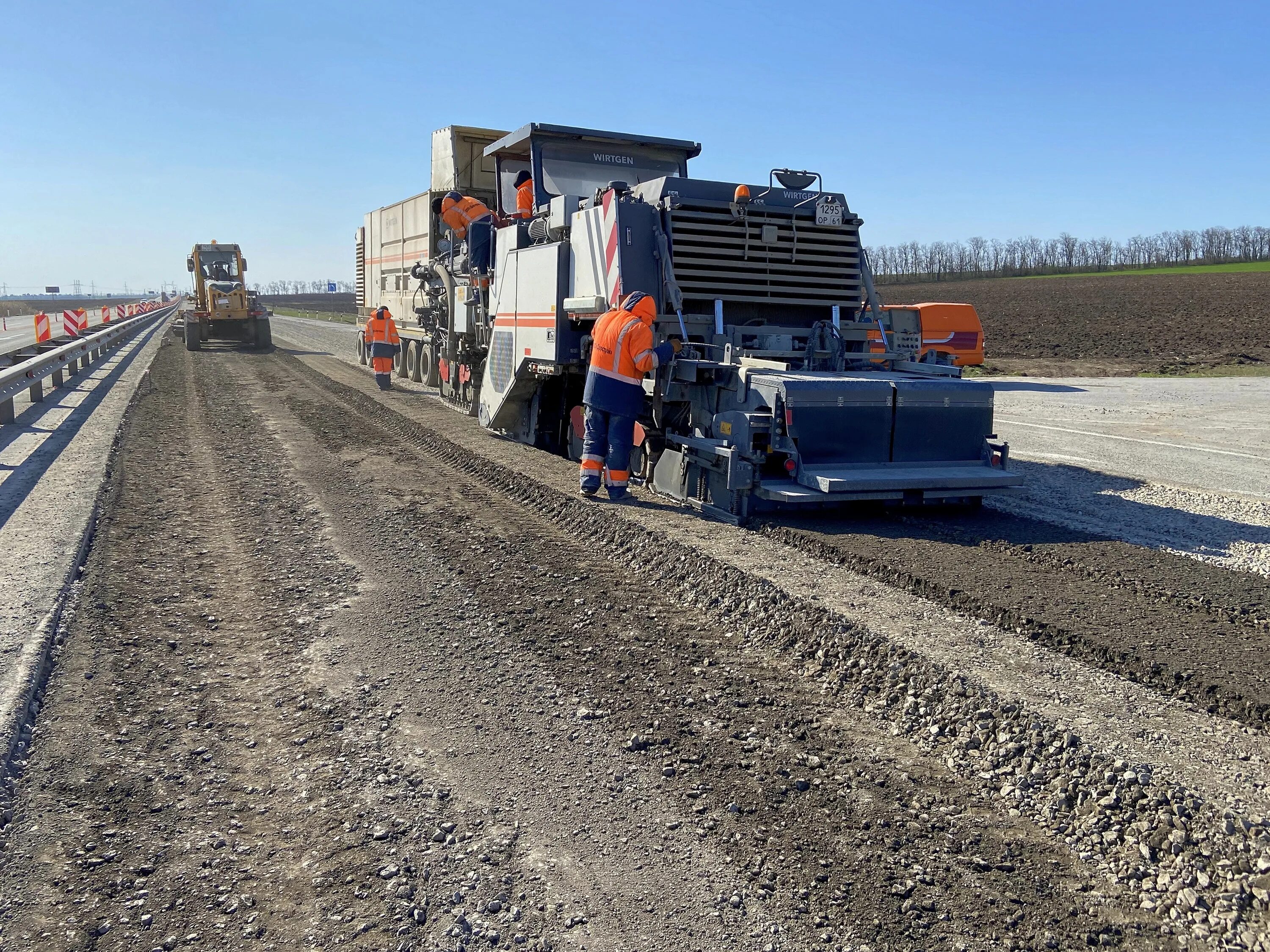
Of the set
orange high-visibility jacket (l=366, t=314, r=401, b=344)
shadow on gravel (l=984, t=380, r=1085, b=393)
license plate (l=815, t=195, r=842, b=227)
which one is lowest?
shadow on gravel (l=984, t=380, r=1085, b=393)

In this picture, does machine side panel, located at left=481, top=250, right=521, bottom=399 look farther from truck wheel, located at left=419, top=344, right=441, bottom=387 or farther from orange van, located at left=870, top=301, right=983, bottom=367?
orange van, located at left=870, top=301, right=983, bottom=367

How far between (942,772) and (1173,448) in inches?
342

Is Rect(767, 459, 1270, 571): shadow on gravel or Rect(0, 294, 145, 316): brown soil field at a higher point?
Rect(0, 294, 145, 316): brown soil field

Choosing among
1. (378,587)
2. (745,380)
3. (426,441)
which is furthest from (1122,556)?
(426,441)

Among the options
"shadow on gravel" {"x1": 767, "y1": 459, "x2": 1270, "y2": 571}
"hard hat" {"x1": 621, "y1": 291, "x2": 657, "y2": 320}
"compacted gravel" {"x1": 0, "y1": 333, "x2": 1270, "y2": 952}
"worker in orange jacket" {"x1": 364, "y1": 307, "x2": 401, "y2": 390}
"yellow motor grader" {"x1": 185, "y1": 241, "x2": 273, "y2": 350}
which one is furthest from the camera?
"yellow motor grader" {"x1": 185, "y1": 241, "x2": 273, "y2": 350}

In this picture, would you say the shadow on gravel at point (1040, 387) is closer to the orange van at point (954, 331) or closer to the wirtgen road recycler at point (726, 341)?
the orange van at point (954, 331)

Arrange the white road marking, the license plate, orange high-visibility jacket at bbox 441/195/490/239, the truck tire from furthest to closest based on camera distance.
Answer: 1. the truck tire
2. orange high-visibility jacket at bbox 441/195/490/239
3. the white road marking
4. the license plate

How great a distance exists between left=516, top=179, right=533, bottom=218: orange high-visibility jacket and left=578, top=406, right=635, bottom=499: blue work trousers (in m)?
3.54

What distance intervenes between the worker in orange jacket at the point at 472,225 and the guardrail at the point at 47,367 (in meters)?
5.31

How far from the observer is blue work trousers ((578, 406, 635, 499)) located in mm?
7805

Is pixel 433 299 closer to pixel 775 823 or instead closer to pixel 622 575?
pixel 622 575

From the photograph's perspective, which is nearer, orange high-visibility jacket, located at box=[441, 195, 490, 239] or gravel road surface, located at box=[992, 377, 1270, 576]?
gravel road surface, located at box=[992, 377, 1270, 576]

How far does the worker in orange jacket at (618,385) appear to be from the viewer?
24.4ft

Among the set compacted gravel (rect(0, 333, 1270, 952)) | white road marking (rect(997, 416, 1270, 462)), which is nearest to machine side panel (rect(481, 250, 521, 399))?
compacted gravel (rect(0, 333, 1270, 952))
